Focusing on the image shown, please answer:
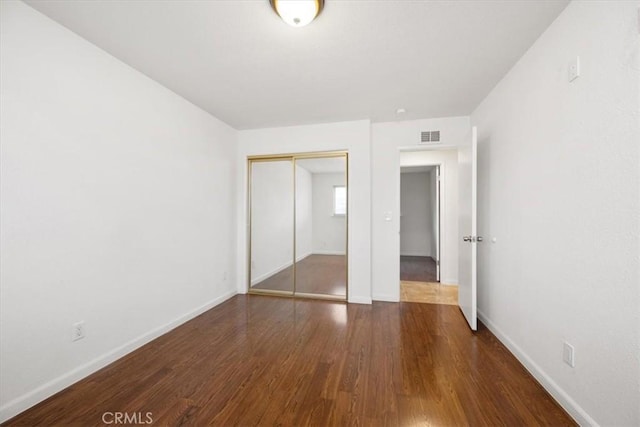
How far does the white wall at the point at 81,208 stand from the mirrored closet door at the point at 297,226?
111 cm

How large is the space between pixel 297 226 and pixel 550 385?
9.55 ft

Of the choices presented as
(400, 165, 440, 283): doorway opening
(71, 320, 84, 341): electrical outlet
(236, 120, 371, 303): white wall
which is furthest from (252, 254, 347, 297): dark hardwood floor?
(400, 165, 440, 283): doorway opening

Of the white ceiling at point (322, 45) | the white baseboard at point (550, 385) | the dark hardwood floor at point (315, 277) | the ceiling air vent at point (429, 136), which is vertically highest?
the white ceiling at point (322, 45)

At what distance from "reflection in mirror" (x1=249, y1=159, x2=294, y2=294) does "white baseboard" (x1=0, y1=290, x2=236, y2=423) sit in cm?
131

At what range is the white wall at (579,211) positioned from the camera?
1.11 metres

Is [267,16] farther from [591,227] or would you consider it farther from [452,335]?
[452,335]

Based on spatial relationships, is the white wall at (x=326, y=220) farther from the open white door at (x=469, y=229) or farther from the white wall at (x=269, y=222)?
the open white door at (x=469, y=229)

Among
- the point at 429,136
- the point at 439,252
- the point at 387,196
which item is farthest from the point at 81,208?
the point at 439,252

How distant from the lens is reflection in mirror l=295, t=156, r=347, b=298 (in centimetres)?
350

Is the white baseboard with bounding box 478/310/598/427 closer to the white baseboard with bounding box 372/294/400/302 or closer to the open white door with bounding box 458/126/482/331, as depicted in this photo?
the open white door with bounding box 458/126/482/331

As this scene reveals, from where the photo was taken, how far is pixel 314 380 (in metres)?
1.72

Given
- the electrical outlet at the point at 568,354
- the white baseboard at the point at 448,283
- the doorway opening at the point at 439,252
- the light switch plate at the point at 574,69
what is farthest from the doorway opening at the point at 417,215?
the light switch plate at the point at 574,69

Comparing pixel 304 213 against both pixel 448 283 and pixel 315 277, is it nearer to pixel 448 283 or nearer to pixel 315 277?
pixel 315 277

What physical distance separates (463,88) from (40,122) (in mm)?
3457
